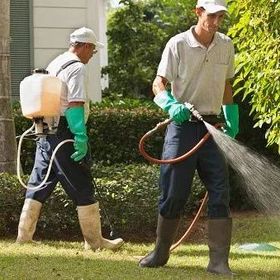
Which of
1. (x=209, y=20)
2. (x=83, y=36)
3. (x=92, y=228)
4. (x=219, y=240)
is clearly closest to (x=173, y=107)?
Answer: (x=209, y=20)

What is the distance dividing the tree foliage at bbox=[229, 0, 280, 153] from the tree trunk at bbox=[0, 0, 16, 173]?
7.29 feet

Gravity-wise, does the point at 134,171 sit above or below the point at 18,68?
below

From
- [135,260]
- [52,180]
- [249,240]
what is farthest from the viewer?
[249,240]

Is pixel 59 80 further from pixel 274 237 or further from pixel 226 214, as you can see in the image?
pixel 274 237

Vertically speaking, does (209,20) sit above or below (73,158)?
above

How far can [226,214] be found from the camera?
19.6 feet

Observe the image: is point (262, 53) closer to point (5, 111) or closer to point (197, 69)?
point (197, 69)

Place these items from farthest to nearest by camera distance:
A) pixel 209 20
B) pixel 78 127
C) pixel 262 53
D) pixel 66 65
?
A: pixel 262 53 < pixel 66 65 < pixel 78 127 < pixel 209 20

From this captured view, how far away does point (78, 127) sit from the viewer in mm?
6645

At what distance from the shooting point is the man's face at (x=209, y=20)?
5.85 metres

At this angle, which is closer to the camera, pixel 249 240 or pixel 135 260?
pixel 135 260

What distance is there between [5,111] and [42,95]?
1792mm

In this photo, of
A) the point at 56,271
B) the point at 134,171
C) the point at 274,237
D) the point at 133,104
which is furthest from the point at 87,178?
the point at 133,104

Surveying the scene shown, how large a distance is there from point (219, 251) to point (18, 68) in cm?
590
